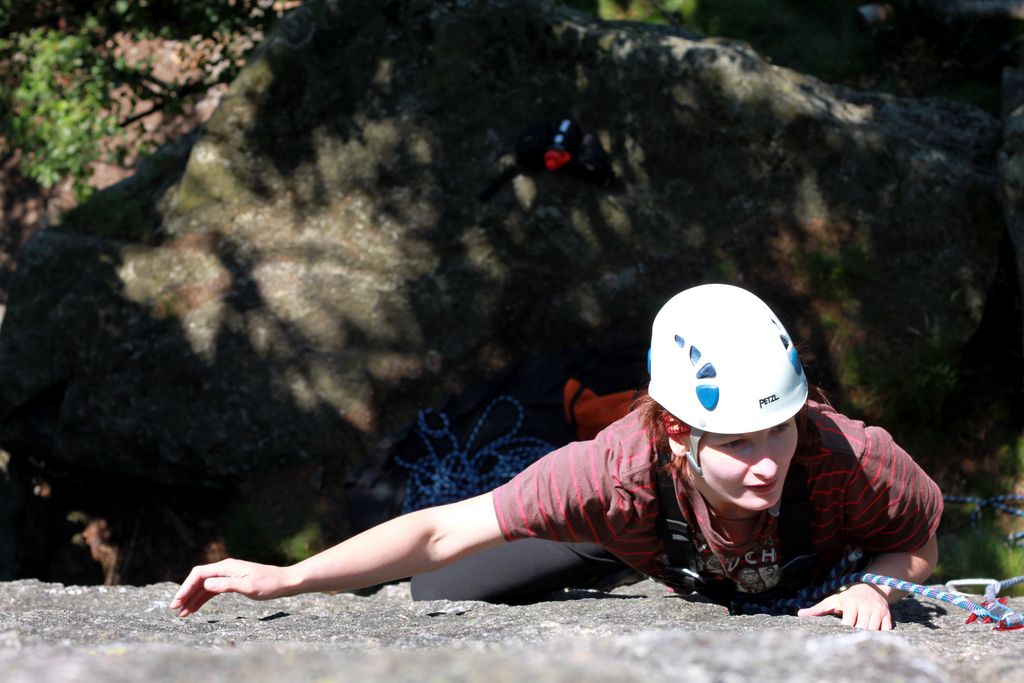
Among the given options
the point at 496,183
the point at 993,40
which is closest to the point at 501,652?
the point at 496,183

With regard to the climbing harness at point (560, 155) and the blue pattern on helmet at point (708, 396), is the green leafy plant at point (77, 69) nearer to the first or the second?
the climbing harness at point (560, 155)

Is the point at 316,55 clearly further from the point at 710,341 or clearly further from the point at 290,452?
the point at 710,341

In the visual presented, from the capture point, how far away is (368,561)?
2.66m

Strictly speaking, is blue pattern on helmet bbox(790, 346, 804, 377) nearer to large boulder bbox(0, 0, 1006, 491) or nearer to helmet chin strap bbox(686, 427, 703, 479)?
helmet chin strap bbox(686, 427, 703, 479)

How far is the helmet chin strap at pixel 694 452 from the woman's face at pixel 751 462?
2cm

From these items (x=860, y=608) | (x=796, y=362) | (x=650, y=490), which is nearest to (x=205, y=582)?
(x=650, y=490)

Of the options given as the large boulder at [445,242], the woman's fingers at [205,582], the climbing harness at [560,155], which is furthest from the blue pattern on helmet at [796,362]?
the climbing harness at [560,155]

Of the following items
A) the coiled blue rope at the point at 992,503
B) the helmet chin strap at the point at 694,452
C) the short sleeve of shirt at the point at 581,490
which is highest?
the helmet chin strap at the point at 694,452

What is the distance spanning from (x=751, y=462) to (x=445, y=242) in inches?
137

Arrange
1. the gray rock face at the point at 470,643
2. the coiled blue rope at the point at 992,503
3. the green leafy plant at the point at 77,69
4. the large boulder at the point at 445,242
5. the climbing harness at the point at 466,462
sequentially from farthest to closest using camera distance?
the green leafy plant at the point at 77,69 → the large boulder at the point at 445,242 → the climbing harness at the point at 466,462 → the coiled blue rope at the point at 992,503 → the gray rock face at the point at 470,643

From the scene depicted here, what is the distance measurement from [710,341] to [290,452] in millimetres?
3442

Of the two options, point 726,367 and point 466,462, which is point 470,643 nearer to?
point 726,367

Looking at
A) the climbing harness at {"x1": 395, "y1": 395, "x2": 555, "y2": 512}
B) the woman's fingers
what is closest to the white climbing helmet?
the woman's fingers

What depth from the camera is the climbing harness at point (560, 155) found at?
5699 millimetres
